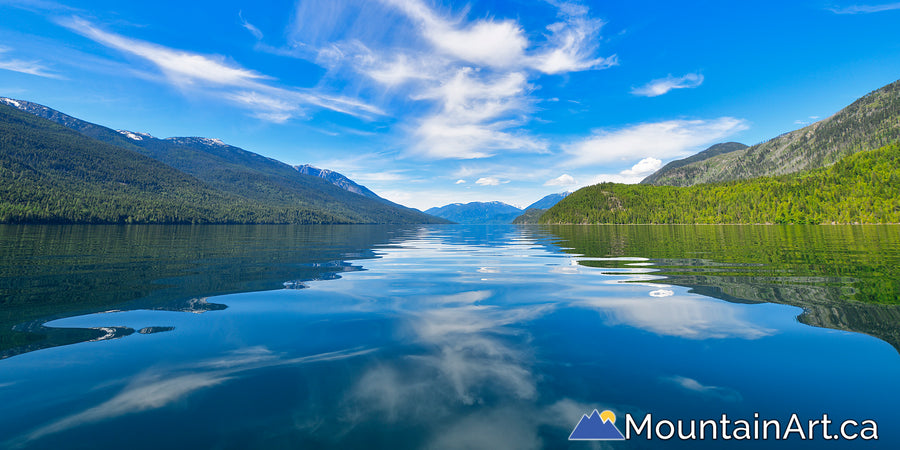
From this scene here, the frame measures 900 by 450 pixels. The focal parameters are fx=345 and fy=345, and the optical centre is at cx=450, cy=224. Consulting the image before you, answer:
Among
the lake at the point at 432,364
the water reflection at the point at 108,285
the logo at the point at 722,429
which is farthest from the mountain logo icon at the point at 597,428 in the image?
the water reflection at the point at 108,285

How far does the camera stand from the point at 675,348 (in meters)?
8.09

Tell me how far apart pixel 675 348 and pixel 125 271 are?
27158 mm

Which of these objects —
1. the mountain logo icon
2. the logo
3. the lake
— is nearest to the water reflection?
the lake

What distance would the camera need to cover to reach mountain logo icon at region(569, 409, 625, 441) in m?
4.98

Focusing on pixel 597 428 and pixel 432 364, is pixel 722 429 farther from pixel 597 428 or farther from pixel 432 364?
pixel 432 364

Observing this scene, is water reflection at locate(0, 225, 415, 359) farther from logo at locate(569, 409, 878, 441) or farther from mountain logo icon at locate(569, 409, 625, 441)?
logo at locate(569, 409, 878, 441)

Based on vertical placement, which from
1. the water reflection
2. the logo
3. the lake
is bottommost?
the logo

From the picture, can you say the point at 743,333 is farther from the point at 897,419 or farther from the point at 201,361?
the point at 201,361

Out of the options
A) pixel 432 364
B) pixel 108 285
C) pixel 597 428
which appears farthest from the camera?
pixel 108 285

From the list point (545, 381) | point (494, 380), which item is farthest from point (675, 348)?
point (494, 380)

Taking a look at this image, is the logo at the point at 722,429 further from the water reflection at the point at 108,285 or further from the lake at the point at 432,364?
the water reflection at the point at 108,285

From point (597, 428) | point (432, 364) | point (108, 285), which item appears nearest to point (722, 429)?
point (597, 428)

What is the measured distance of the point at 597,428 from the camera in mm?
5230

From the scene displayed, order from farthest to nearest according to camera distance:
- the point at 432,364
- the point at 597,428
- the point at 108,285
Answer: the point at 108,285
the point at 432,364
the point at 597,428
